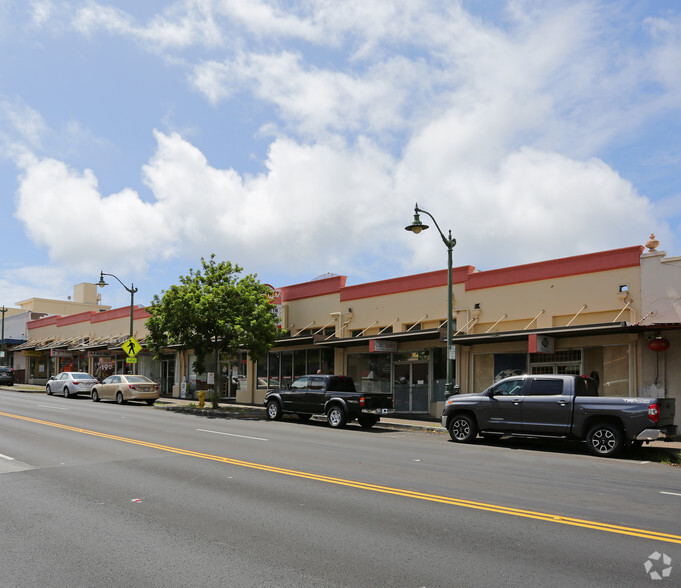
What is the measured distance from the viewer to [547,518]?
7.20m

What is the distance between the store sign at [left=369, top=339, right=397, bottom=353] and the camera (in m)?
23.3

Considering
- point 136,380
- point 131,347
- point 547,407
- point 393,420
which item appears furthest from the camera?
point 131,347

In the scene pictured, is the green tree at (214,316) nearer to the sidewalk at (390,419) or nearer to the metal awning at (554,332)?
the sidewalk at (390,419)

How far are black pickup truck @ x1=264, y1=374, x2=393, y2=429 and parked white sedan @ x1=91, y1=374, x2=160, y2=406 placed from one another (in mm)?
9847

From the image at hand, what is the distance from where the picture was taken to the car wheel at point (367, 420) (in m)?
19.6

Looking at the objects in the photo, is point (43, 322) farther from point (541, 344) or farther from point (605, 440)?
point (605, 440)

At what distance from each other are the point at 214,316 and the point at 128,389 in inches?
277

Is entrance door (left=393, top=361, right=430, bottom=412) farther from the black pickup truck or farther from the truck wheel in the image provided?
the truck wheel

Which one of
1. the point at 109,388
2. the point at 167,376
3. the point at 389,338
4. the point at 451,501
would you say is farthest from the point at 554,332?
the point at 167,376

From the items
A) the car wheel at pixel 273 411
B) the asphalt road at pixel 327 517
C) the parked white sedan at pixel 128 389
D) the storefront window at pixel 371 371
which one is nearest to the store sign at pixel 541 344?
the asphalt road at pixel 327 517

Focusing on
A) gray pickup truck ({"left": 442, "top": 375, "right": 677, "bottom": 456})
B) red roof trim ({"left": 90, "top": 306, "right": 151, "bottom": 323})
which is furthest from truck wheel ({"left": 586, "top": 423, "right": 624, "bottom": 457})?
red roof trim ({"left": 90, "top": 306, "right": 151, "bottom": 323})

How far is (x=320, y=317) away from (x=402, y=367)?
533 cm

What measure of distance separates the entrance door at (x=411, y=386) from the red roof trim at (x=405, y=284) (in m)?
3.00

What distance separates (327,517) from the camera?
7.16 m
